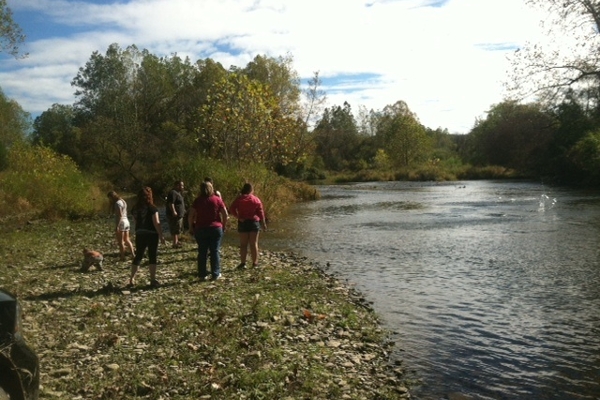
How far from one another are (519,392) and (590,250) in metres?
14.1

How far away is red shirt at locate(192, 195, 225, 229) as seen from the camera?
14078 millimetres

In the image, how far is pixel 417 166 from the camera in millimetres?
93562

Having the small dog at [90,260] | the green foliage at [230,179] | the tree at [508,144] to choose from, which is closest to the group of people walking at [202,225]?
the small dog at [90,260]

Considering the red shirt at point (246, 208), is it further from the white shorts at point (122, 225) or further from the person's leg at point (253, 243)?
the white shorts at point (122, 225)

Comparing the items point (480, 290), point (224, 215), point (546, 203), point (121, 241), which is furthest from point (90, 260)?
point (546, 203)

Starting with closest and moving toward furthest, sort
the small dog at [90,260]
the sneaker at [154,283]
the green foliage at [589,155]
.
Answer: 1. the sneaker at [154,283]
2. the small dog at [90,260]
3. the green foliage at [589,155]

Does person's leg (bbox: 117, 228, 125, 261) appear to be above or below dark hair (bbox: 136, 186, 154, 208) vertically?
below

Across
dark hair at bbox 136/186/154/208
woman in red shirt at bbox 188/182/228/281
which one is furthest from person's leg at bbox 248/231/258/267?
dark hair at bbox 136/186/154/208

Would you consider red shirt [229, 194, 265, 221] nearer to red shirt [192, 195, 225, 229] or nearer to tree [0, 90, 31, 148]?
red shirt [192, 195, 225, 229]

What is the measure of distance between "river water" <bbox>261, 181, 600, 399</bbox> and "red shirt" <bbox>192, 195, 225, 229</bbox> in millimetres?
4302

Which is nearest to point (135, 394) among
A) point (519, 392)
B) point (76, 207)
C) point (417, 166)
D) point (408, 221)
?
point (519, 392)

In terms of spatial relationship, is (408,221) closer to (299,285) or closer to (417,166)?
(299,285)

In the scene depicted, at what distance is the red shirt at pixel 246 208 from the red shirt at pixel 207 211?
1453mm

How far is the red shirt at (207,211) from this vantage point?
14.1 m
